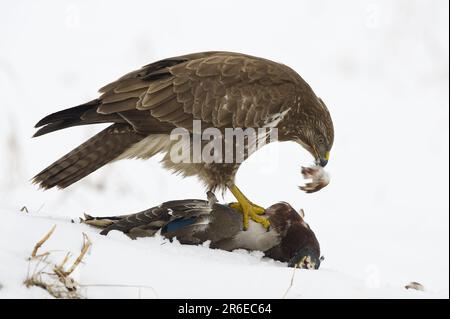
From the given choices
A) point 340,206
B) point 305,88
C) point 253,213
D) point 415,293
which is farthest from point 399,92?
point 415,293

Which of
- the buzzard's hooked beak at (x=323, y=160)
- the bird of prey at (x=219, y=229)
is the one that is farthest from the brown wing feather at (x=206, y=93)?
the bird of prey at (x=219, y=229)

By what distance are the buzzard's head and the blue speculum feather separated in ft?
4.39

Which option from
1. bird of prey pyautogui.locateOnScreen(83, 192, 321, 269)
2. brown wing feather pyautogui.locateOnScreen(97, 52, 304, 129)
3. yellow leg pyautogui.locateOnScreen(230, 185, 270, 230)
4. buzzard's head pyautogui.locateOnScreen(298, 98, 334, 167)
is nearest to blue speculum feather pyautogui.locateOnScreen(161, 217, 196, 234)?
bird of prey pyautogui.locateOnScreen(83, 192, 321, 269)

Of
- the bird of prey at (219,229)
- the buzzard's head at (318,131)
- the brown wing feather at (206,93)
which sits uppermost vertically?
the brown wing feather at (206,93)

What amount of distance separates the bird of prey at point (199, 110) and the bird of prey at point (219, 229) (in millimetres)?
150

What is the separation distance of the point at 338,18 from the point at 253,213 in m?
8.85

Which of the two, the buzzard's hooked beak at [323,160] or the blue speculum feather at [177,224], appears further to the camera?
the buzzard's hooked beak at [323,160]

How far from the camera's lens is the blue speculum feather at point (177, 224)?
4.75m

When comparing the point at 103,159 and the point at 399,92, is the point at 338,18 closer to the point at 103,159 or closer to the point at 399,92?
the point at 399,92

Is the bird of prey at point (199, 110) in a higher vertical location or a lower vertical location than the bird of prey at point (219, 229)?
higher

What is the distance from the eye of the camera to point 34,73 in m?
10.9

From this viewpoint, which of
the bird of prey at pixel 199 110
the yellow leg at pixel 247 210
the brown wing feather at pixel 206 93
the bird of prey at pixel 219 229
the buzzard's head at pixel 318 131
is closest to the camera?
the bird of prey at pixel 219 229

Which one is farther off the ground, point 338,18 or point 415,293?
point 338,18

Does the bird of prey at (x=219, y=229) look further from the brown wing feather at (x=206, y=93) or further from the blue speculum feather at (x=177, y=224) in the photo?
the brown wing feather at (x=206, y=93)
